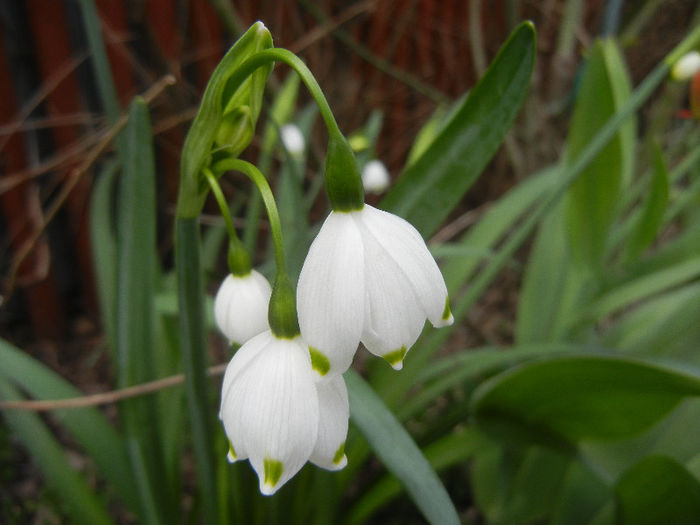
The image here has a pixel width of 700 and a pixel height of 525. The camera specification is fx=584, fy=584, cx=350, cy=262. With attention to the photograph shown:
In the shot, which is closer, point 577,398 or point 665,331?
point 577,398

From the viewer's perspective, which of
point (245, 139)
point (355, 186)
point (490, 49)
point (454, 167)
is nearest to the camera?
point (355, 186)

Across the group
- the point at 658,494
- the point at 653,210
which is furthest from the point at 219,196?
the point at 653,210

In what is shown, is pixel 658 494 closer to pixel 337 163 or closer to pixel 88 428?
pixel 337 163

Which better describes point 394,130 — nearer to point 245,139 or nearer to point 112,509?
point 112,509

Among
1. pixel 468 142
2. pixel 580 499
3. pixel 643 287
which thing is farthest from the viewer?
pixel 643 287

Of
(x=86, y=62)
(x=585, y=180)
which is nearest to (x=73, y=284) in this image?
(x=86, y=62)

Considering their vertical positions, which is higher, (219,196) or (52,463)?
(219,196)
